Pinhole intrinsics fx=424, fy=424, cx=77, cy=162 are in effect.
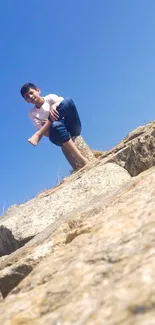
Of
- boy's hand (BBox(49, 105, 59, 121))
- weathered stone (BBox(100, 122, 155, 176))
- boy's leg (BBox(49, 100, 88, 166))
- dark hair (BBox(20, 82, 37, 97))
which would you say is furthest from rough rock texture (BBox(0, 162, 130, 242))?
dark hair (BBox(20, 82, 37, 97))

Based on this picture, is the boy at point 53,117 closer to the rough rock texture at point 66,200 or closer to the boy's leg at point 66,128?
the boy's leg at point 66,128

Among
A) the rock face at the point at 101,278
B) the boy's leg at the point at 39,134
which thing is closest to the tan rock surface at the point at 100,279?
the rock face at the point at 101,278

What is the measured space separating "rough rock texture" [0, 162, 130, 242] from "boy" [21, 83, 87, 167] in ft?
4.34

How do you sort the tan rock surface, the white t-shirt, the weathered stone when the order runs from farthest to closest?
the white t-shirt < the weathered stone < the tan rock surface

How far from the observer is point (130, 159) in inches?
273

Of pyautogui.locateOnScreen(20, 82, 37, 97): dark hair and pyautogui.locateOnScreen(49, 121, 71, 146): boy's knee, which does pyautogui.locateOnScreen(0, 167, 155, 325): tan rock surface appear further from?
pyautogui.locateOnScreen(20, 82, 37, 97): dark hair

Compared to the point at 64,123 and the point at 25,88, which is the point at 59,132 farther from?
the point at 25,88

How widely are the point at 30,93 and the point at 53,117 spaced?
778 millimetres

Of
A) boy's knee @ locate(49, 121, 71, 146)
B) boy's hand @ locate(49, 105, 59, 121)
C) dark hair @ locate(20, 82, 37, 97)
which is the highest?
dark hair @ locate(20, 82, 37, 97)

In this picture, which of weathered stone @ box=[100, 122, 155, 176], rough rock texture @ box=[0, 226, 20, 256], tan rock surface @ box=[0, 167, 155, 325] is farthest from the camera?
weathered stone @ box=[100, 122, 155, 176]

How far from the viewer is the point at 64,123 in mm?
8352

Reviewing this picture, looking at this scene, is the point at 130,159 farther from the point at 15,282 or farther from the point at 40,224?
the point at 15,282

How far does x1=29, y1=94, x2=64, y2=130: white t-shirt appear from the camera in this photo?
8.27 m

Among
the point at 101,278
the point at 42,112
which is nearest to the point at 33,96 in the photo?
the point at 42,112
